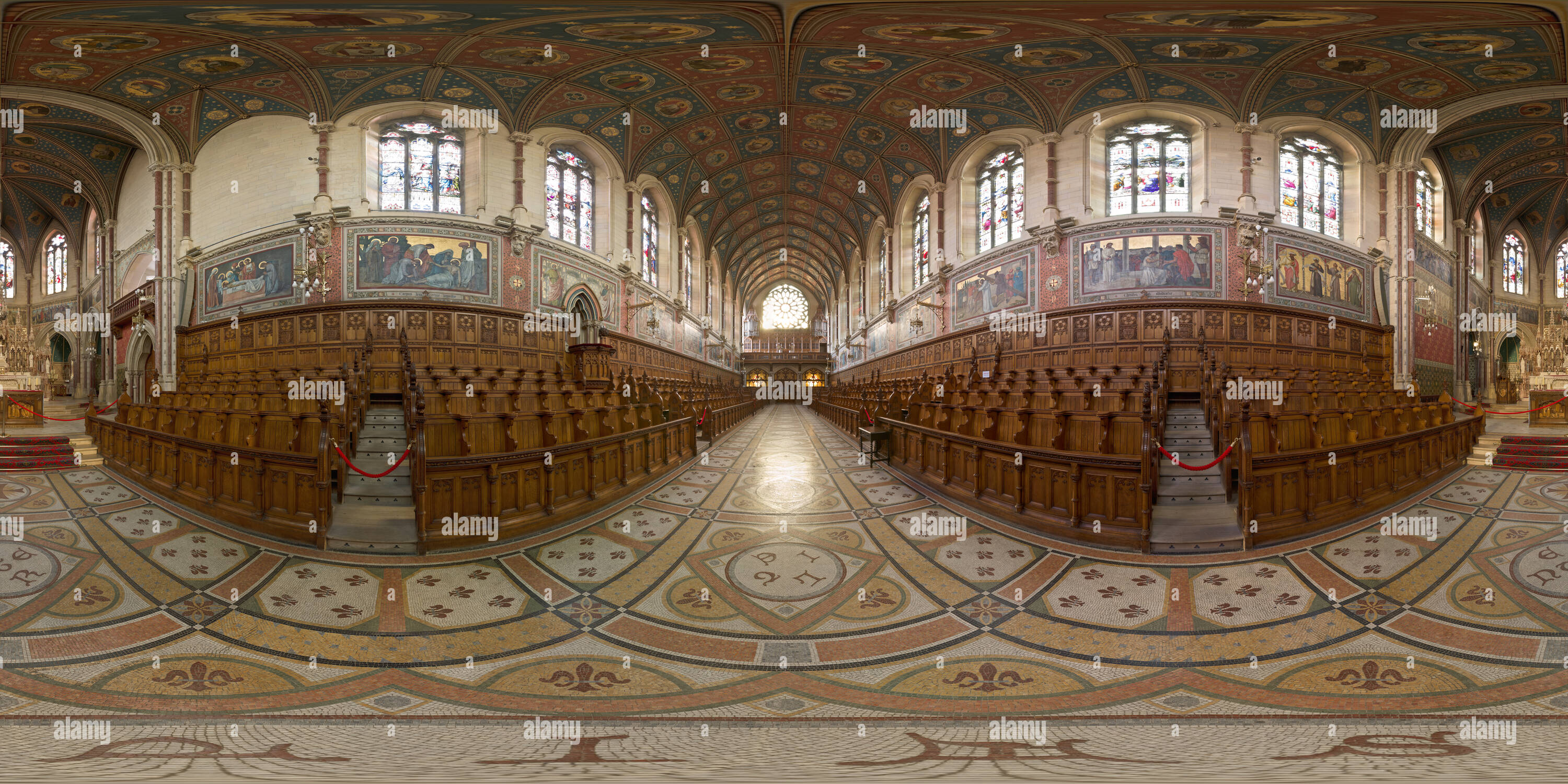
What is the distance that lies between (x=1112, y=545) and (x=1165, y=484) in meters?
1.28

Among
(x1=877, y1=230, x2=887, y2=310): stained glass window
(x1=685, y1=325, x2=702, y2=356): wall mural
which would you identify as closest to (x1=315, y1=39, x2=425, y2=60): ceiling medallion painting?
(x1=685, y1=325, x2=702, y2=356): wall mural

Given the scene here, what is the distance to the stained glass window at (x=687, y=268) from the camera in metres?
24.4

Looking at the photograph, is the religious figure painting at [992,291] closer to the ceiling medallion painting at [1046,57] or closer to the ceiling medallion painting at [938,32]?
the ceiling medallion painting at [1046,57]

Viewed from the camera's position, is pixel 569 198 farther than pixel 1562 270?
No

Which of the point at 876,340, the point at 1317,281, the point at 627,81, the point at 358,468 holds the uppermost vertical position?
the point at 627,81

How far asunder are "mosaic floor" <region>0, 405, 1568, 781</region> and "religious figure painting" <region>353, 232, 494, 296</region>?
7982 millimetres

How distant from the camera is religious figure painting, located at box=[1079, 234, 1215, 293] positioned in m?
13.2

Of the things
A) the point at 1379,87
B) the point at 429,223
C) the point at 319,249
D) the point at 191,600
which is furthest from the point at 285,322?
the point at 1379,87

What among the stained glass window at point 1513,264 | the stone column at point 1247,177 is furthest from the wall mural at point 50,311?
the stained glass window at point 1513,264

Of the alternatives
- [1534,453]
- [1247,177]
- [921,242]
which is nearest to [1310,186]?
[1247,177]

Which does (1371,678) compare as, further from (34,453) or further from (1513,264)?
(1513,264)

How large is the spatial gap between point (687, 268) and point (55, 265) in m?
21.1

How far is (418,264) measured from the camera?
13.4m

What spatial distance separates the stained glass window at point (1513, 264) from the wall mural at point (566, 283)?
95.5 feet
